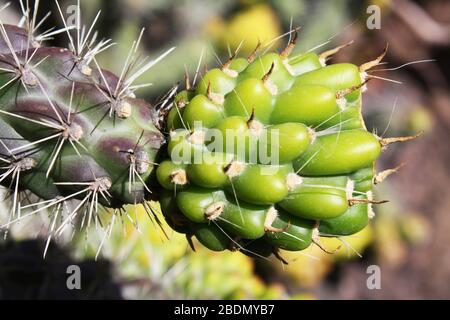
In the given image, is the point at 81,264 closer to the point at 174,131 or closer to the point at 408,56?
the point at 174,131
